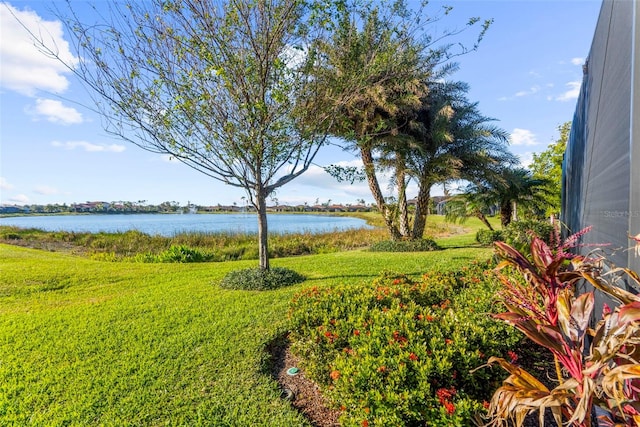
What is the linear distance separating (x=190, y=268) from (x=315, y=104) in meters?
4.95

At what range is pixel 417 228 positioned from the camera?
1265cm

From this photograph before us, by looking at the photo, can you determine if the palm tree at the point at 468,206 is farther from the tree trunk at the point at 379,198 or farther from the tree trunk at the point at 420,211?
the tree trunk at the point at 379,198

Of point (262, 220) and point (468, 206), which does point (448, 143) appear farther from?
point (262, 220)

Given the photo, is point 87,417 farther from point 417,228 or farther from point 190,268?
point 417,228

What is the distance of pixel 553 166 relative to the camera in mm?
17141

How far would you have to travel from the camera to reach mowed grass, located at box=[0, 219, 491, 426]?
2525 millimetres

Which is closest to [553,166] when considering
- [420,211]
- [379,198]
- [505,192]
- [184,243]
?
[505,192]

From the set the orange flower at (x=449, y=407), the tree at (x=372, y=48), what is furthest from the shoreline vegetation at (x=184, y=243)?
the orange flower at (x=449, y=407)

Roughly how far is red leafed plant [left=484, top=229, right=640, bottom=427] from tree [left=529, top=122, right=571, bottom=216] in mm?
14298

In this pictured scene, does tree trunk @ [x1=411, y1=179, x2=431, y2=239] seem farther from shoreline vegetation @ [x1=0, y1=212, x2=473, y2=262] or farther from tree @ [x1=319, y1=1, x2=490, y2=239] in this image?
tree @ [x1=319, y1=1, x2=490, y2=239]

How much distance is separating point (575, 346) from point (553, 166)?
1932 cm

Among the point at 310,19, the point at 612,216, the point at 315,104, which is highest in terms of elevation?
the point at 310,19

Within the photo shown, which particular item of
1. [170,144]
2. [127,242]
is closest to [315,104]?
[170,144]

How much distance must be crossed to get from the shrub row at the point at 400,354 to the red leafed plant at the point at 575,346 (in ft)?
0.99
